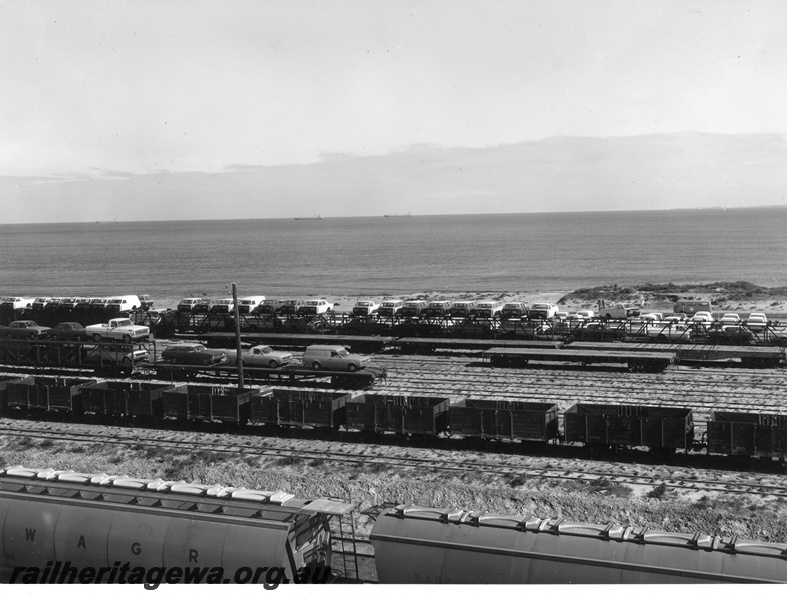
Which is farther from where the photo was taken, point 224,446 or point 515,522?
point 224,446

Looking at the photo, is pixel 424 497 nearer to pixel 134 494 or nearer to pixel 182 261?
pixel 134 494

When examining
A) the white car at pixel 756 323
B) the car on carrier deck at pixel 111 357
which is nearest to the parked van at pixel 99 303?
the car on carrier deck at pixel 111 357

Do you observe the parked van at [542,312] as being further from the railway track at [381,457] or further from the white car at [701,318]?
the railway track at [381,457]

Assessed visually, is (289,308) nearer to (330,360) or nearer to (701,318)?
(330,360)

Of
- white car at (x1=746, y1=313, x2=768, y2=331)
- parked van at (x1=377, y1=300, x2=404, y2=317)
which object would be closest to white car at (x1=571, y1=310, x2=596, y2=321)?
white car at (x1=746, y1=313, x2=768, y2=331)

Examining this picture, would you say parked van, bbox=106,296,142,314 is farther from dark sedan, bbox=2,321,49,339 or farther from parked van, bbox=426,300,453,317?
parked van, bbox=426,300,453,317
